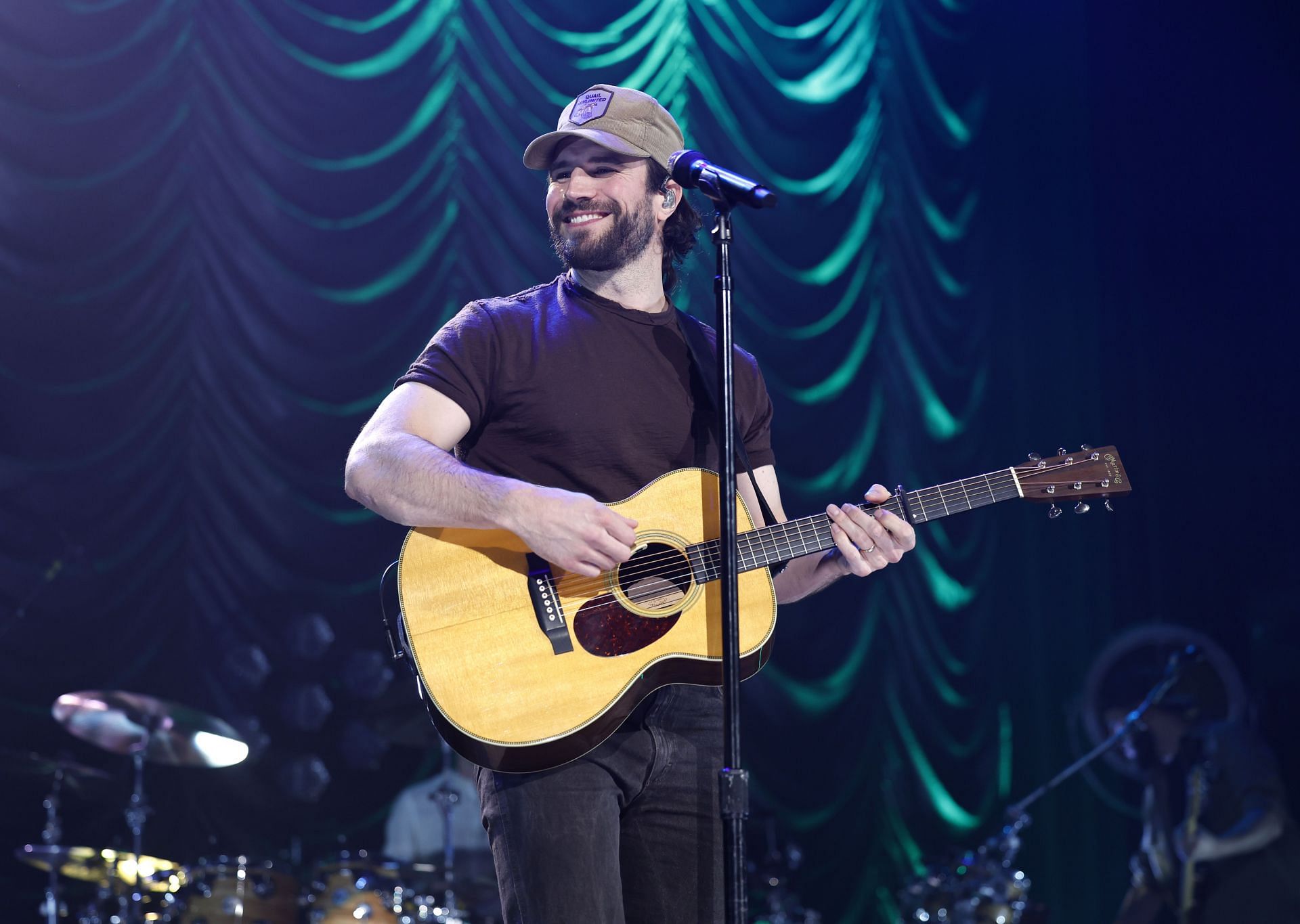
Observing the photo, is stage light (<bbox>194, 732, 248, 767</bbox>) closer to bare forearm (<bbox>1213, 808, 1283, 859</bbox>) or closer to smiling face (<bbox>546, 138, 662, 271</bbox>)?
smiling face (<bbox>546, 138, 662, 271</bbox>)

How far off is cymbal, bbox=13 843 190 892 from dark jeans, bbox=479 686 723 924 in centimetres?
362

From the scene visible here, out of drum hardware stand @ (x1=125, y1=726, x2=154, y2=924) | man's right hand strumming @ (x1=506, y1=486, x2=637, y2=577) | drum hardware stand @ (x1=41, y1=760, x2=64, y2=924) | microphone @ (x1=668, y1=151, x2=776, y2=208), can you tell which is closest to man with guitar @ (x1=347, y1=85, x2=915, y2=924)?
man's right hand strumming @ (x1=506, y1=486, x2=637, y2=577)

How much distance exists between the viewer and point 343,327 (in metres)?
6.50

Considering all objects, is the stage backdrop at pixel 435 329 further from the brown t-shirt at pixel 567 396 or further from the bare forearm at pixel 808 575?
the brown t-shirt at pixel 567 396

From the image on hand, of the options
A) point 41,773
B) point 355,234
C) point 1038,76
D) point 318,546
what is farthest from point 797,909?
point 1038,76

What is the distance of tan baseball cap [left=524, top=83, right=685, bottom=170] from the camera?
312cm

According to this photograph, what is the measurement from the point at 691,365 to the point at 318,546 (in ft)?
12.8

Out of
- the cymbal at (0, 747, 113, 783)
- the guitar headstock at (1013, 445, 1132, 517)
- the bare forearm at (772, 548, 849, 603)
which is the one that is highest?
the guitar headstock at (1013, 445, 1132, 517)

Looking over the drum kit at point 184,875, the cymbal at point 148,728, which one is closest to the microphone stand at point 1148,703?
the drum kit at point 184,875

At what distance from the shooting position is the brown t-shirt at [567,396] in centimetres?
282

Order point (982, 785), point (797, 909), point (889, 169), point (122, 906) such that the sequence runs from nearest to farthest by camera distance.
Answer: point (122, 906) < point (797, 909) < point (982, 785) < point (889, 169)

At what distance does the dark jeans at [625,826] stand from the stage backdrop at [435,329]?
3.85 m

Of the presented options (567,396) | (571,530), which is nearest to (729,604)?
(571,530)

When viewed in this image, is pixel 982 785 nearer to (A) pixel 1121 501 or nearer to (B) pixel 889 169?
(A) pixel 1121 501
